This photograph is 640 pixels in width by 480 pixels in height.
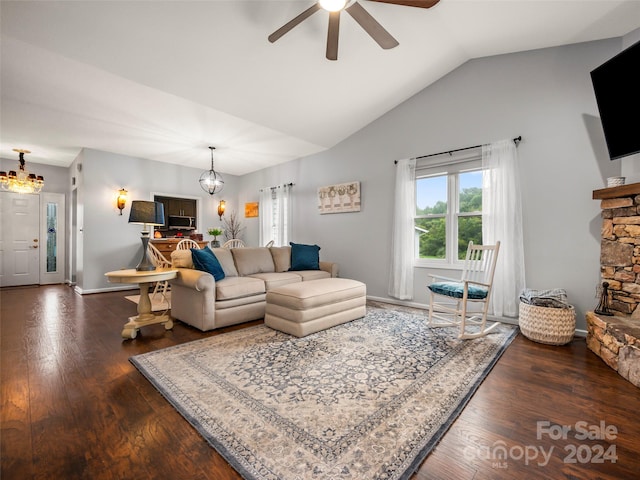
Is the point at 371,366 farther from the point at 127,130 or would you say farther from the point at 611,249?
the point at 127,130

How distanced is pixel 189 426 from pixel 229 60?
11.2 feet

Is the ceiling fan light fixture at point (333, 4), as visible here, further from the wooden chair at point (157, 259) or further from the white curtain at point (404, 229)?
A: the wooden chair at point (157, 259)

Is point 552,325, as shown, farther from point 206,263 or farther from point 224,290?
point 206,263

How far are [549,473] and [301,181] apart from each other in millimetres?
5395

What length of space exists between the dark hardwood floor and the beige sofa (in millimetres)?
611

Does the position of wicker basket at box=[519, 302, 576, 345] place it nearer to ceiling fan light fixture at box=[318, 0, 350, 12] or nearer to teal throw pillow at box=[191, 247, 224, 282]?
ceiling fan light fixture at box=[318, 0, 350, 12]

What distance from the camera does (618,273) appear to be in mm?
2598

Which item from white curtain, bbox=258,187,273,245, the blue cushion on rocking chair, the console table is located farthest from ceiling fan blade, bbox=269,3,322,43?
white curtain, bbox=258,187,273,245

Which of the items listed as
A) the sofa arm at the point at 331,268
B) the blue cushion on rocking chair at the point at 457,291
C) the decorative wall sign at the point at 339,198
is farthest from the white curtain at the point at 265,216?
the blue cushion on rocking chair at the point at 457,291

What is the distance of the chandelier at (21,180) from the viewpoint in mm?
5184

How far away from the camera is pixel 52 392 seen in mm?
1846

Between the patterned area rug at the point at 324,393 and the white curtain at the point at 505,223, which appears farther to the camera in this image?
the white curtain at the point at 505,223

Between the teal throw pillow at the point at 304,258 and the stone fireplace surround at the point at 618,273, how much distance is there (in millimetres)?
3323

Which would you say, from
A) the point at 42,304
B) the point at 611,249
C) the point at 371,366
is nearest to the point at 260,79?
the point at 371,366
